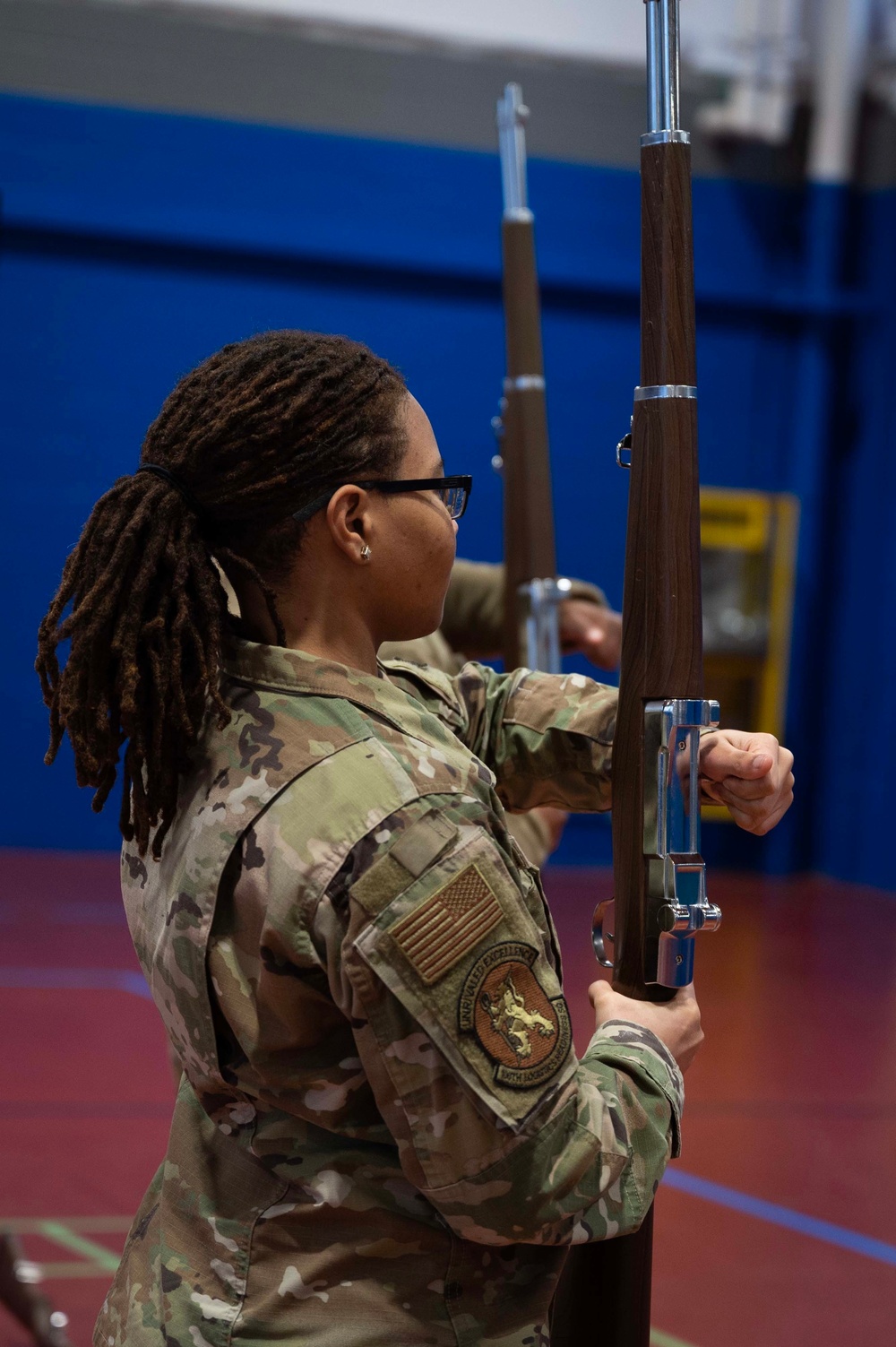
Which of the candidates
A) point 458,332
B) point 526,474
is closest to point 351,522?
point 526,474

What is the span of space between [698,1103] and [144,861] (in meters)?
2.46

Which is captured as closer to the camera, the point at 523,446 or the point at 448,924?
the point at 448,924

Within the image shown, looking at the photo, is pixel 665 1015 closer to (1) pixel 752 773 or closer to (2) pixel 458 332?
(1) pixel 752 773

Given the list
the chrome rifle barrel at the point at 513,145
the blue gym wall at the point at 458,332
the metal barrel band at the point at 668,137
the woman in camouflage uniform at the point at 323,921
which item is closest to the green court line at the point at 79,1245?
the woman in camouflage uniform at the point at 323,921

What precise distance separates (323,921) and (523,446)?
1366mm

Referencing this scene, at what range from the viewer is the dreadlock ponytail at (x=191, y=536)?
39.2 inches

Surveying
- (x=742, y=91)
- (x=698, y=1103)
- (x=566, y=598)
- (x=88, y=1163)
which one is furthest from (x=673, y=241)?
(x=742, y=91)

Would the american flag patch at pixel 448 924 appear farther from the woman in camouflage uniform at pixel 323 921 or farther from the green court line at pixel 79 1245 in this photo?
the green court line at pixel 79 1245

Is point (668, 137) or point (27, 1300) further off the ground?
point (668, 137)

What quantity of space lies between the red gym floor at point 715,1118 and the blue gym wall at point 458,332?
1.13 m

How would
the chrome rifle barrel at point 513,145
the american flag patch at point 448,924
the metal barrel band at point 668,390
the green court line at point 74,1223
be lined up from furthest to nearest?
the green court line at point 74,1223 < the chrome rifle barrel at point 513,145 < the metal barrel band at point 668,390 < the american flag patch at point 448,924

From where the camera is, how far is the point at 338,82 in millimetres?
5508

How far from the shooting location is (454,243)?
563 cm

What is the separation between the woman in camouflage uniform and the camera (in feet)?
2.93
